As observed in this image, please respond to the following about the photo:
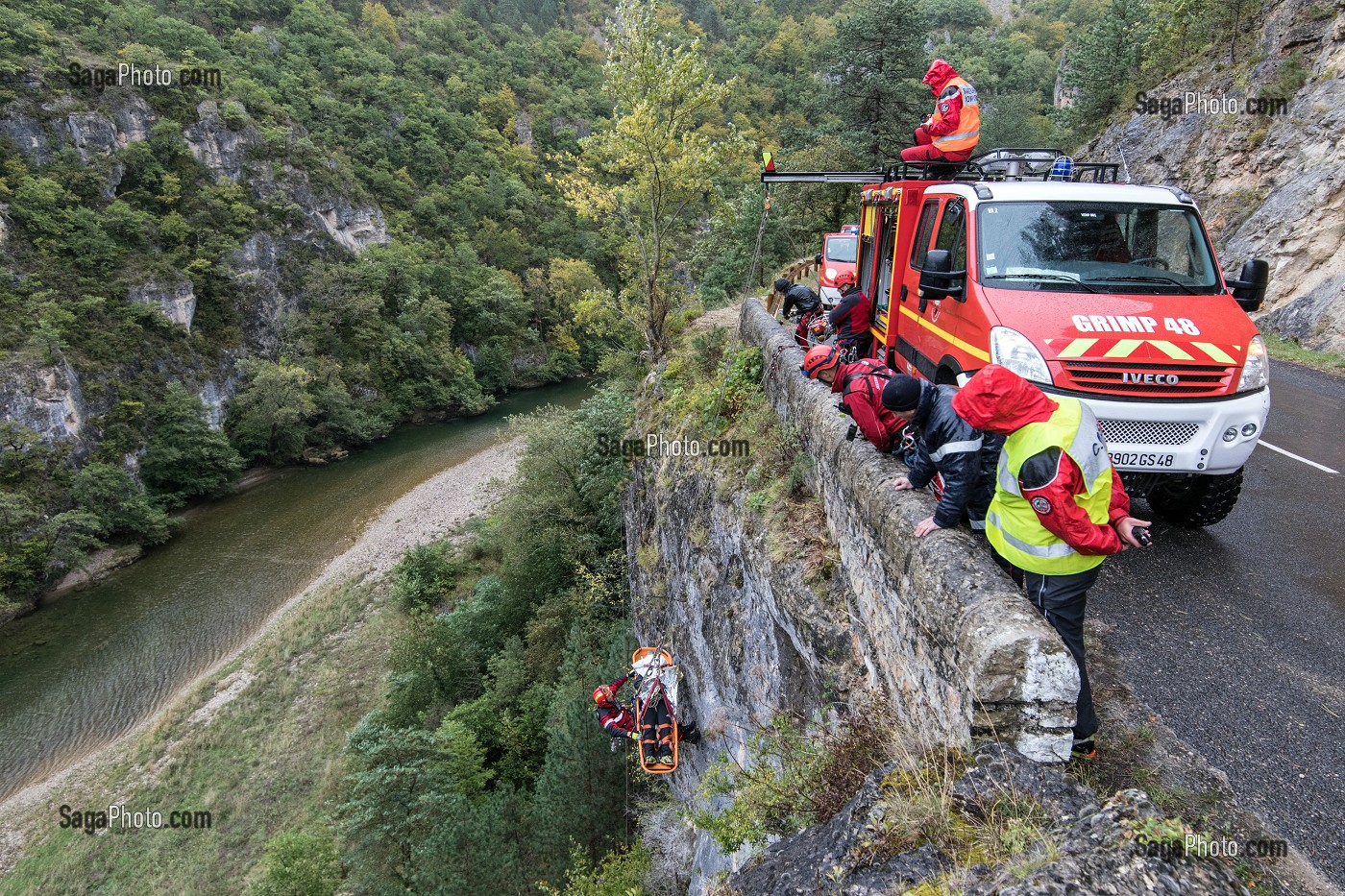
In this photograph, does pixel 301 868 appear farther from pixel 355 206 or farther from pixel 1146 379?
pixel 355 206

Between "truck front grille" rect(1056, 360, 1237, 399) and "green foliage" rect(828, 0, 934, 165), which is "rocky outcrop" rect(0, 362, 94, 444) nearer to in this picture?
"green foliage" rect(828, 0, 934, 165)

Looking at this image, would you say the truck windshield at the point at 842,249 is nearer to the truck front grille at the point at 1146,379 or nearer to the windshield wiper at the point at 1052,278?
the windshield wiper at the point at 1052,278

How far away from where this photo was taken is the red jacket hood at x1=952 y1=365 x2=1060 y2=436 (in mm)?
2824

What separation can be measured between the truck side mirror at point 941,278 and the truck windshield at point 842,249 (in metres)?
8.95

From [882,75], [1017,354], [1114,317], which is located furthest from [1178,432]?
[882,75]

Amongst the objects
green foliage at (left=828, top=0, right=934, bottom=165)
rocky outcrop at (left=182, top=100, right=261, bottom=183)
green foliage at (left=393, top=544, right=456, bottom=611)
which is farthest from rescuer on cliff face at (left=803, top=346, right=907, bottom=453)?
rocky outcrop at (left=182, top=100, right=261, bottom=183)

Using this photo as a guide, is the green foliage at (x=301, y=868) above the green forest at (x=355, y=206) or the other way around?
the other way around

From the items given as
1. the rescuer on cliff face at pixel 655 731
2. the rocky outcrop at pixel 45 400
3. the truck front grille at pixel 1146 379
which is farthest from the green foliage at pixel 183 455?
the truck front grille at pixel 1146 379

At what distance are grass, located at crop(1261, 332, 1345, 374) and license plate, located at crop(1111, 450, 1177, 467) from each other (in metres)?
9.09

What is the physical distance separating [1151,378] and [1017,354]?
849mm

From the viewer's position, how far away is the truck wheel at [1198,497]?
4793 millimetres

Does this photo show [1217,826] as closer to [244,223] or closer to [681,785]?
[681,785]

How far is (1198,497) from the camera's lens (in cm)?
498

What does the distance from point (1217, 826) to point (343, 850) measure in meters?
16.1
